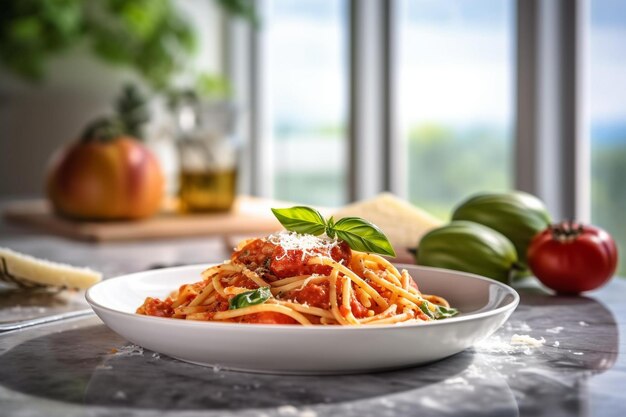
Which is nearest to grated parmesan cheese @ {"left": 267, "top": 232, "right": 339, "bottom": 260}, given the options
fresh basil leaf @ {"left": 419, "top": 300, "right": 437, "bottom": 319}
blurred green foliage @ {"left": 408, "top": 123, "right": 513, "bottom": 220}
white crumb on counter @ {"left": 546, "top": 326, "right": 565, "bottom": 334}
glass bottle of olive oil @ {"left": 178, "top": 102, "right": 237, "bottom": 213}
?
fresh basil leaf @ {"left": 419, "top": 300, "right": 437, "bottom": 319}

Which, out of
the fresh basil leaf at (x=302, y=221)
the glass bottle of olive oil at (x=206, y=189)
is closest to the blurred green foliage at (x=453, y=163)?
the glass bottle of olive oil at (x=206, y=189)

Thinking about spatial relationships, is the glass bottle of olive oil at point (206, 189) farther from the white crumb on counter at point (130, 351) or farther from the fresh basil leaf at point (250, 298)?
the fresh basil leaf at point (250, 298)

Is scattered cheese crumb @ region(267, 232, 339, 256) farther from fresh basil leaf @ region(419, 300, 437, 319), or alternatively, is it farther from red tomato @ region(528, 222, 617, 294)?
red tomato @ region(528, 222, 617, 294)

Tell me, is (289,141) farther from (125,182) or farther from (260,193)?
(125,182)

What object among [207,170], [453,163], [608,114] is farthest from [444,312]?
[453,163]

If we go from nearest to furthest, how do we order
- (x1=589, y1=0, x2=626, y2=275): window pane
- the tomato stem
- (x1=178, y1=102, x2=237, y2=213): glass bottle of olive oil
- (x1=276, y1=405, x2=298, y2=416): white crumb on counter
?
(x1=276, y1=405, x2=298, y2=416): white crumb on counter
the tomato stem
(x1=589, y1=0, x2=626, y2=275): window pane
(x1=178, y1=102, x2=237, y2=213): glass bottle of olive oil

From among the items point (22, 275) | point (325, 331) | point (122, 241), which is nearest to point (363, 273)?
point (325, 331)
